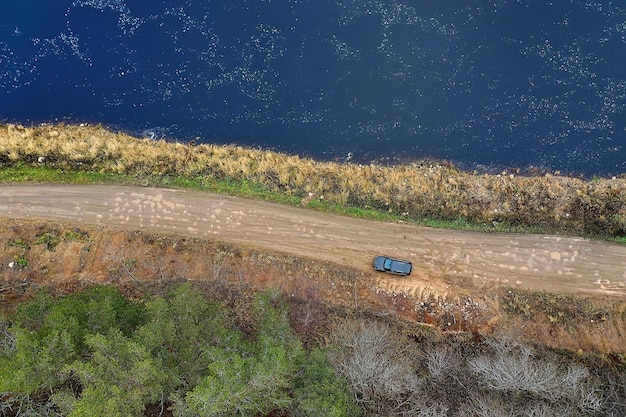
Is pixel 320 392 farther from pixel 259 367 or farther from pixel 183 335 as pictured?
pixel 183 335

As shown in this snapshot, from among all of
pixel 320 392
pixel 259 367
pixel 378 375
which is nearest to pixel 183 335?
pixel 259 367

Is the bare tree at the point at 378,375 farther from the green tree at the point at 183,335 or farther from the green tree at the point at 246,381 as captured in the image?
the green tree at the point at 183,335

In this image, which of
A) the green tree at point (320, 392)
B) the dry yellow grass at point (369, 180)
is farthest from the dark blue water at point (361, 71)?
the green tree at point (320, 392)

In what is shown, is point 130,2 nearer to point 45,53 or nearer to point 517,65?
point 45,53

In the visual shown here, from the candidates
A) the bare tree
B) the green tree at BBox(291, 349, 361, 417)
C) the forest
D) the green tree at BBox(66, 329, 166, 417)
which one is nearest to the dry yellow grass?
the forest

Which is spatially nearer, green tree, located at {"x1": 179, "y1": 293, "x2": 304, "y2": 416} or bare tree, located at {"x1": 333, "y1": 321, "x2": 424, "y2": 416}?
green tree, located at {"x1": 179, "y1": 293, "x2": 304, "y2": 416}

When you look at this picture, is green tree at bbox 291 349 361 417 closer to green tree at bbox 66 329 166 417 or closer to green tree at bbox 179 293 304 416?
green tree at bbox 179 293 304 416

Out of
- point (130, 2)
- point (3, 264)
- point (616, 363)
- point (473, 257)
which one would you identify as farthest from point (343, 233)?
point (130, 2)
